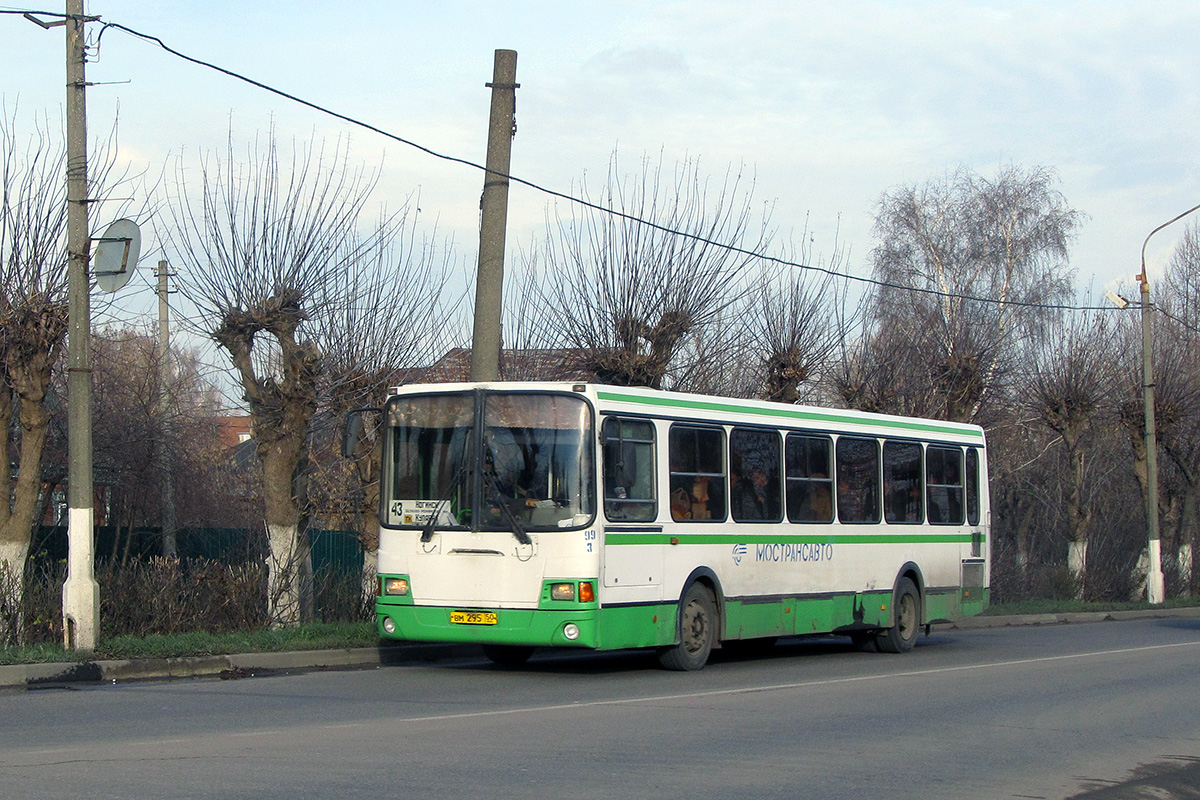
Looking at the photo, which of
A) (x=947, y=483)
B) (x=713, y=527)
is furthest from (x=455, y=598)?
(x=947, y=483)

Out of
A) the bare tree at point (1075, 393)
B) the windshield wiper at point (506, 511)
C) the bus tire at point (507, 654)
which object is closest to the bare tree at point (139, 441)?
the bus tire at point (507, 654)

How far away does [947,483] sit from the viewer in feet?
63.8

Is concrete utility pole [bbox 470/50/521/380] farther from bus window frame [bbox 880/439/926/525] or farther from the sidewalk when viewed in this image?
bus window frame [bbox 880/439/926/525]

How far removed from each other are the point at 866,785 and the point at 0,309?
11336 mm

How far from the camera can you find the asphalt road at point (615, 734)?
756 centimetres

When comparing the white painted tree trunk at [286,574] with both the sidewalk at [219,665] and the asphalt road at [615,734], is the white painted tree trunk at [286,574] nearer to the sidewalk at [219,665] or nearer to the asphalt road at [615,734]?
the sidewalk at [219,665]

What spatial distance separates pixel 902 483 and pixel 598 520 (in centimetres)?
657

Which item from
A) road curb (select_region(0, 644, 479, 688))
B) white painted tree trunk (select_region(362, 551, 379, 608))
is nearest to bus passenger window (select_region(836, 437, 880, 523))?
road curb (select_region(0, 644, 479, 688))

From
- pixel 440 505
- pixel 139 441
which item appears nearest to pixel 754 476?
pixel 440 505

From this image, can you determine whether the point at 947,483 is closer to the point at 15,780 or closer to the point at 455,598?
the point at 455,598

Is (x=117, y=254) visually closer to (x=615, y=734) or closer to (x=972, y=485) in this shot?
(x=615, y=734)

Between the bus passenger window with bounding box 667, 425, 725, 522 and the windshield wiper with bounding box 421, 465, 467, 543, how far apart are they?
2211 mm

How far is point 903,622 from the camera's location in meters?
18.5

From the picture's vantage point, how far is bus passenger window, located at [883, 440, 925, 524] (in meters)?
18.0
